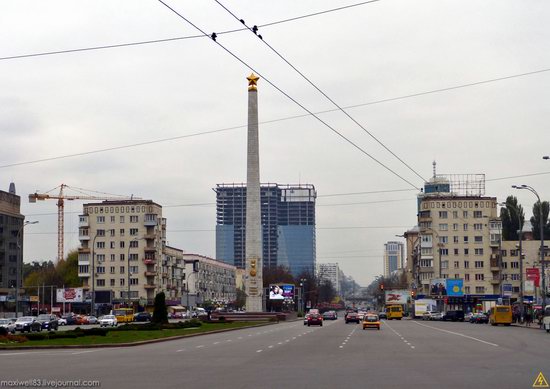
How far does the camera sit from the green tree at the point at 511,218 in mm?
138250

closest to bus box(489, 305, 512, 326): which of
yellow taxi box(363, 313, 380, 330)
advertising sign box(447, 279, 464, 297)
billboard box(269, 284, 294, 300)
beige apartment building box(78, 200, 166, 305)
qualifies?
yellow taxi box(363, 313, 380, 330)

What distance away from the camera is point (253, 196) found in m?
84.5

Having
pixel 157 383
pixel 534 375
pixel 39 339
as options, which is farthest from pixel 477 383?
pixel 39 339

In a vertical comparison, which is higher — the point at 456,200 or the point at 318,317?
the point at 456,200

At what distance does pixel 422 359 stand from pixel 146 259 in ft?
352

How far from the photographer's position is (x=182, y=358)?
29.6 meters

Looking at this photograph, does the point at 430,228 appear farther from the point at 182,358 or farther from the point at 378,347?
the point at 182,358

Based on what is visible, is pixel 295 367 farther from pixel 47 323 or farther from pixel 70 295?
pixel 70 295

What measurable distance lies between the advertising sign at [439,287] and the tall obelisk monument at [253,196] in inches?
1323

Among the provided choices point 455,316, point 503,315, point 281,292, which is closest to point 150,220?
point 281,292

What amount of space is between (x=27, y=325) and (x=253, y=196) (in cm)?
2877

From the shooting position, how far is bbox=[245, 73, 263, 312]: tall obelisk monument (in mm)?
82938

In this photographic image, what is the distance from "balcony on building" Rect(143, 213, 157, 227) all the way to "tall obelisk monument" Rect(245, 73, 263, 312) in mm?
45137

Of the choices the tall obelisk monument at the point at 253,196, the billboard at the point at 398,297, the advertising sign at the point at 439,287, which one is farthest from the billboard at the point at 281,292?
the tall obelisk monument at the point at 253,196
